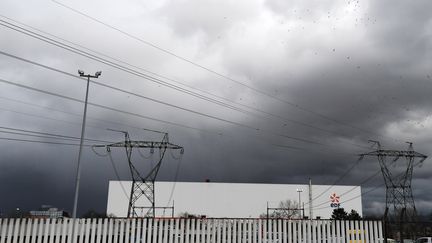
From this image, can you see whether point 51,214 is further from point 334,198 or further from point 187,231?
point 334,198

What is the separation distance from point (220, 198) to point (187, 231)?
91276 millimetres

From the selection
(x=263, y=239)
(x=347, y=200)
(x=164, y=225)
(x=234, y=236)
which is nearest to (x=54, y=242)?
(x=164, y=225)

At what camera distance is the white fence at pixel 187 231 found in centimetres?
2203

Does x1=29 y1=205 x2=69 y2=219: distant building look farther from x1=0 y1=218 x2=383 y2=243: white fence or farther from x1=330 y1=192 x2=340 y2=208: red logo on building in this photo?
x1=330 y1=192 x2=340 y2=208: red logo on building

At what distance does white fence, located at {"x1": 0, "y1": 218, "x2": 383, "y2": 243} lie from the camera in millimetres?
22031

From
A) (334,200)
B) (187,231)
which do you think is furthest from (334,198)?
(187,231)

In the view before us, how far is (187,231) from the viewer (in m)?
23.2

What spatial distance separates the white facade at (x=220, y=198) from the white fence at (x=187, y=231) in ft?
286

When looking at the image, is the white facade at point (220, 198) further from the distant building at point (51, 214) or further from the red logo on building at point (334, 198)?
the distant building at point (51, 214)

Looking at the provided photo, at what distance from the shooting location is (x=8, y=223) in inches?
857

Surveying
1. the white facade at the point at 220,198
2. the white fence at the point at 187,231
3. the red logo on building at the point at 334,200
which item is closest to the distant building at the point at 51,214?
the white fence at the point at 187,231

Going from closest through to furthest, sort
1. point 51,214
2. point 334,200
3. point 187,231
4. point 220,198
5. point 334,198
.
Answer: point 187,231
point 51,214
point 220,198
point 334,200
point 334,198

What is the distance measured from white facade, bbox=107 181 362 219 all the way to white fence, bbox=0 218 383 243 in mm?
87153

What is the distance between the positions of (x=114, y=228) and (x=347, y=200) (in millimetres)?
105608
